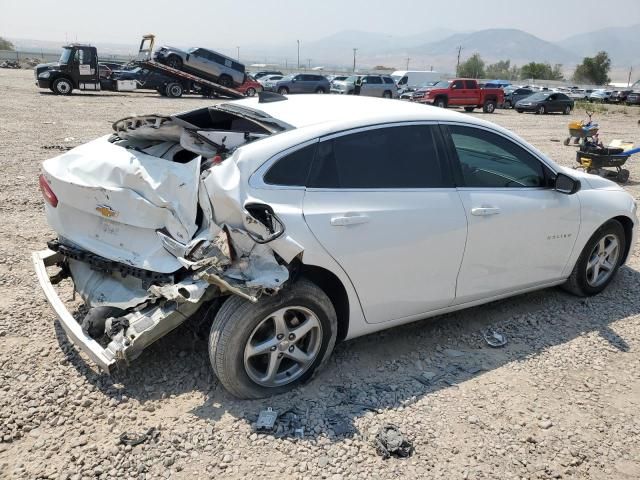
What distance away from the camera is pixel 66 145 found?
35.3 feet

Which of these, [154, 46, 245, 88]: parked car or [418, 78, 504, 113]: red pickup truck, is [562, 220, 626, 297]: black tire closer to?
[418, 78, 504, 113]: red pickup truck

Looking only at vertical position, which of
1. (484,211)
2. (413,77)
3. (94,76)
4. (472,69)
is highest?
(472,69)

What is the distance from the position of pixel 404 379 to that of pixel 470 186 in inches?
55.5

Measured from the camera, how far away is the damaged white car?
9.94 feet

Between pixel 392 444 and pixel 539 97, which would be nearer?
pixel 392 444

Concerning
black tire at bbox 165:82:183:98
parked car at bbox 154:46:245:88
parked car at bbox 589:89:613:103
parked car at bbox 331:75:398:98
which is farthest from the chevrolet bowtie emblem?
parked car at bbox 589:89:613:103

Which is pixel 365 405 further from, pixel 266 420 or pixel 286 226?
pixel 286 226

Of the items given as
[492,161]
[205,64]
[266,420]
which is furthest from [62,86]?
[266,420]

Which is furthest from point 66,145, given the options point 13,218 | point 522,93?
point 522,93

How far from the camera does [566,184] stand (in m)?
4.15

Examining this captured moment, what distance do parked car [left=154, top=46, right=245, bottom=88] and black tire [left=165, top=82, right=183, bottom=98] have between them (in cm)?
127

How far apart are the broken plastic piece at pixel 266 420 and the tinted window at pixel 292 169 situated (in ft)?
4.36

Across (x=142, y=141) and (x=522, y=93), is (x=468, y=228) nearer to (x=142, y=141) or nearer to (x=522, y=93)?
(x=142, y=141)

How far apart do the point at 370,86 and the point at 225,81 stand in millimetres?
8742
